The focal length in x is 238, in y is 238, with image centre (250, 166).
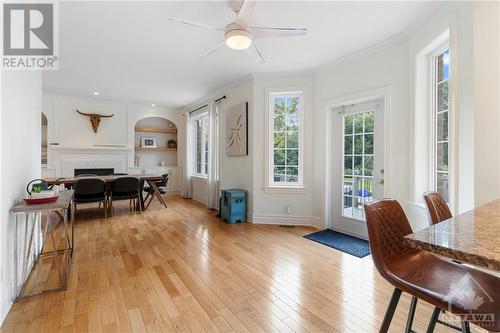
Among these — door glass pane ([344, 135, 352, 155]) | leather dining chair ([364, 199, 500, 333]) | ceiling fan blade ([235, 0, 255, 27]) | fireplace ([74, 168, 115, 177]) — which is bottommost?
leather dining chair ([364, 199, 500, 333])

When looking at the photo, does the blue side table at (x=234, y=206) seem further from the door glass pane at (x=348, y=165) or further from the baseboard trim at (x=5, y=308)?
the baseboard trim at (x=5, y=308)

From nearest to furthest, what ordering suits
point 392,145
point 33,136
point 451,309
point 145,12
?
point 451,309
point 145,12
point 33,136
point 392,145

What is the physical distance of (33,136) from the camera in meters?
2.68

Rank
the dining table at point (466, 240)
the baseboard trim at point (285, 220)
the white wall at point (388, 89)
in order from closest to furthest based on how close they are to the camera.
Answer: the dining table at point (466, 240)
the white wall at point (388, 89)
the baseboard trim at point (285, 220)

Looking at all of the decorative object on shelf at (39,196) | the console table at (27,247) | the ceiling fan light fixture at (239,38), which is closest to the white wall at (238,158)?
the ceiling fan light fixture at (239,38)

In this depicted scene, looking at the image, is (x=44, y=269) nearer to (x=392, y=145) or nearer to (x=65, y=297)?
(x=65, y=297)

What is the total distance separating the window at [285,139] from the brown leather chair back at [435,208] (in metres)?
2.74

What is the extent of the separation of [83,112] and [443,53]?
7.19m

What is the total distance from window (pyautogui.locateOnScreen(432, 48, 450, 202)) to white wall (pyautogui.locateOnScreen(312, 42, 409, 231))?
280mm

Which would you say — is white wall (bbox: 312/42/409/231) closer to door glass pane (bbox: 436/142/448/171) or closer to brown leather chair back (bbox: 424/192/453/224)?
door glass pane (bbox: 436/142/448/171)

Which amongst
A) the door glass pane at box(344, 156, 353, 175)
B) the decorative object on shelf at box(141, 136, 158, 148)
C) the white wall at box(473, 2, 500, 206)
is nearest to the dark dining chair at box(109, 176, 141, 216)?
the decorative object on shelf at box(141, 136, 158, 148)

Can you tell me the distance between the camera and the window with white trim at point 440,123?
2449 mm

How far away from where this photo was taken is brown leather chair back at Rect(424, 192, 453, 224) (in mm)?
1283

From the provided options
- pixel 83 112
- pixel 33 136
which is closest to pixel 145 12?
pixel 33 136
